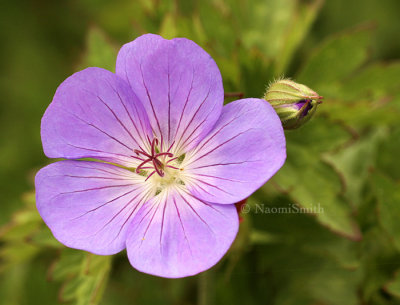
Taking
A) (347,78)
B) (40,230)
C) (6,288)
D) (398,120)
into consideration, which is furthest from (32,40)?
(398,120)

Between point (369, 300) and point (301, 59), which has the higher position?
point (301, 59)

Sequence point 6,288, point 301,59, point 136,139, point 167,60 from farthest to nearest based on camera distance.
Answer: point 301,59 < point 6,288 < point 136,139 < point 167,60

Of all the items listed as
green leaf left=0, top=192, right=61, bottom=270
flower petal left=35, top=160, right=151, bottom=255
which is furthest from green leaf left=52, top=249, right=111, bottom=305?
flower petal left=35, top=160, right=151, bottom=255

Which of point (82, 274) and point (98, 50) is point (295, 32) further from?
point (82, 274)

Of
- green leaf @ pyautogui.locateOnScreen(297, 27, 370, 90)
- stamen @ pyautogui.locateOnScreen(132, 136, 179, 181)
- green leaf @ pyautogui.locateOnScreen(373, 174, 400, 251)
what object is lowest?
green leaf @ pyautogui.locateOnScreen(373, 174, 400, 251)

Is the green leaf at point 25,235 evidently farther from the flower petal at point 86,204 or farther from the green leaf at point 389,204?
the green leaf at point 389,204

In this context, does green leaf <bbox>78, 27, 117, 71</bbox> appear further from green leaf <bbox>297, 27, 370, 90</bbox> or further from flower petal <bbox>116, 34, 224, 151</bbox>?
green leaf <bbox>297, 27, 370, 90</bbox>

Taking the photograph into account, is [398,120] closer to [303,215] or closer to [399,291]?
[303,215]

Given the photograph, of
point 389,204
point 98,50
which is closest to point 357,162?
point 389,204
